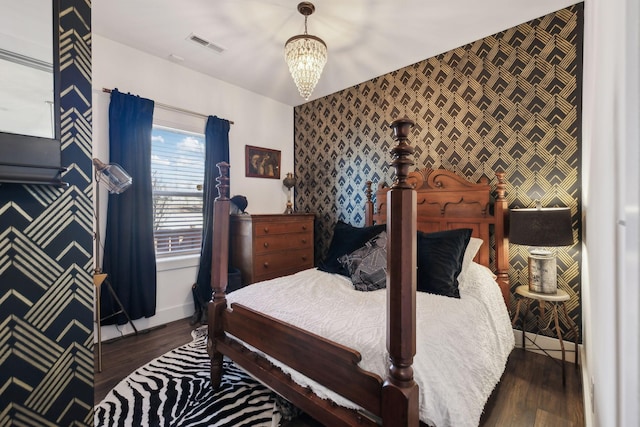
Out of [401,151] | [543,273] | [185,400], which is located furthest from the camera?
[543,273]

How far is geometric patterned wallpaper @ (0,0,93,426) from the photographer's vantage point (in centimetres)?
71

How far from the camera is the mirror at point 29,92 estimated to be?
68cm

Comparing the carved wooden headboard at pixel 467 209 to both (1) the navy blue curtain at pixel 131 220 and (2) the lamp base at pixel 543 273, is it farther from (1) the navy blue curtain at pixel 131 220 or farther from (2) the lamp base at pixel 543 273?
(1) the navy blue curtain at pixel 131 220

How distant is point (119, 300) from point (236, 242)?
4.14 ft

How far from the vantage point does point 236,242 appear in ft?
11.4

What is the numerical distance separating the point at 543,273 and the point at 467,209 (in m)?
0.77

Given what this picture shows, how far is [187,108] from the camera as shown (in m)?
3.26

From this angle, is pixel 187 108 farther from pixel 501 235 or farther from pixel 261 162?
pixel 501 235

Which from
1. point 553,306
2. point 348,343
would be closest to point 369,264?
point 348,343

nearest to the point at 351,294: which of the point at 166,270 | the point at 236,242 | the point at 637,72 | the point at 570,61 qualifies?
the point at 637,72

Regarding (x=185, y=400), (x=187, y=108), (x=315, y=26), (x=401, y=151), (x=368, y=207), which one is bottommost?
(x=185, y=400)

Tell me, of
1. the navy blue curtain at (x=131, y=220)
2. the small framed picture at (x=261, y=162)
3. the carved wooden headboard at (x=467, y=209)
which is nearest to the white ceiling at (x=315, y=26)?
the navy blue curtain at (x=131, y=220)

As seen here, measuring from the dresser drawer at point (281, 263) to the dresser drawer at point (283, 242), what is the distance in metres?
0.06

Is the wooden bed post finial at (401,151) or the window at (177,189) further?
the window at (177,189)
